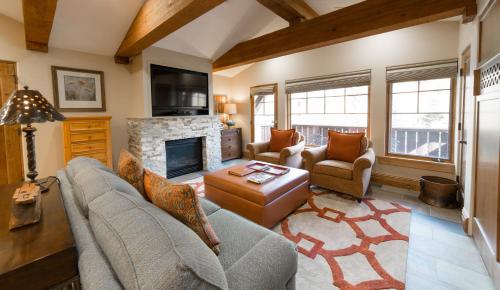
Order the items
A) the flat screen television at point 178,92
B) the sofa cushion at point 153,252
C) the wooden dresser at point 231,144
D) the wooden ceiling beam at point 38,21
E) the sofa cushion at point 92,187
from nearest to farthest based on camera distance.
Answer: the sofa cushion at point 153,252
the sofa cushion at point 92,187
the wooden ceiling beam at point 38,21
the flat screen television at point 178,92
the wooden dresser at point 231,144

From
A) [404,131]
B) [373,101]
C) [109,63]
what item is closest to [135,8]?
[109,63]

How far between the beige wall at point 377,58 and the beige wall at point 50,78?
3.03 metres

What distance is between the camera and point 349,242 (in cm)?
208

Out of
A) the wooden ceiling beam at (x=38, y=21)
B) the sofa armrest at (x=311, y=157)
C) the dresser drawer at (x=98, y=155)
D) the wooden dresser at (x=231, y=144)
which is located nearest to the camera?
the wooden ceiling beam at (x=38, y=21)

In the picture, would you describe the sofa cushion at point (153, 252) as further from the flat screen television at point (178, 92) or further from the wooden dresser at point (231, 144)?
the wooden dresser at point (231, 144)

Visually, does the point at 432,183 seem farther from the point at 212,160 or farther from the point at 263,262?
the point at 212,160

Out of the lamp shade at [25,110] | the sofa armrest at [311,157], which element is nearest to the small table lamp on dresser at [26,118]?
the lamp shade at [25,110]

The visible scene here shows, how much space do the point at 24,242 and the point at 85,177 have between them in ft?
2.04

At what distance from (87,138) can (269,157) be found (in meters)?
2.85

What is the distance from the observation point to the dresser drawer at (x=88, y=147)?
3.19 m

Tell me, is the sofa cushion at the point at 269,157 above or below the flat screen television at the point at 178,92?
below

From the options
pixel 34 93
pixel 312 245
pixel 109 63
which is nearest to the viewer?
pixel 34 93

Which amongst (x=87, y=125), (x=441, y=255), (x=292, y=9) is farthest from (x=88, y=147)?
(x=441, y=255)

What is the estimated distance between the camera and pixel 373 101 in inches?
146
